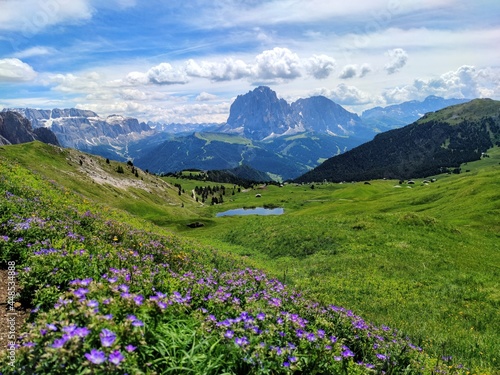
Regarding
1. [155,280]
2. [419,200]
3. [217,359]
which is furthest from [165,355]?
[419,200]

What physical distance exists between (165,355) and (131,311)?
100 cm

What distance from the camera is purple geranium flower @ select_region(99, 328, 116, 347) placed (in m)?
4.43

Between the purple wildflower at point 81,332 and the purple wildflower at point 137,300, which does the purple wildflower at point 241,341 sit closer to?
the purple wildflower at point 137,300

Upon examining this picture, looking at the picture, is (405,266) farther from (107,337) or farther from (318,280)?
(107,337)

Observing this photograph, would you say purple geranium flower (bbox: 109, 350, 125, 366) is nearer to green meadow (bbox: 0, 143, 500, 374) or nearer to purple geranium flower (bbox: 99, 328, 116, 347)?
green meadow (bbox: 0, 143, 500, 374)

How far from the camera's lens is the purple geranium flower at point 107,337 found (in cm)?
443

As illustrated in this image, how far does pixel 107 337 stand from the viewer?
4.66 meters

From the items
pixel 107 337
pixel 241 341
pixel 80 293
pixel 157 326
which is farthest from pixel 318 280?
pixel 107 337

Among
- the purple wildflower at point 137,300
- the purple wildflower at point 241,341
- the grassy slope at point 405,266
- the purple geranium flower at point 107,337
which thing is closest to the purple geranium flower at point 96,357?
the purple geranium flower at point 107,337

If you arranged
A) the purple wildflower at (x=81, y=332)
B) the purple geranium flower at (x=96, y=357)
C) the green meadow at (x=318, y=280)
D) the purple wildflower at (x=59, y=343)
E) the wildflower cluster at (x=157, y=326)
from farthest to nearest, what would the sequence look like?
the green meadow at (x=318, y=280), the wildflower cluster at (x=157, y=326), the purple wildflower at (x=81, y=332), the purple wildflower at (x=59, y=343), the purple geranium flower at (x=96, y=357)

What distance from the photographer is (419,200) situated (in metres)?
76.4

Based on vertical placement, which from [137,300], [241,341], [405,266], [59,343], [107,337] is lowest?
[405,266]

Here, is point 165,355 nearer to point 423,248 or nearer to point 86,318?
point 86,318

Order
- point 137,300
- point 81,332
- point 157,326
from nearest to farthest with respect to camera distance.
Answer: point 81,332 < point 137,300 < point 157,326
